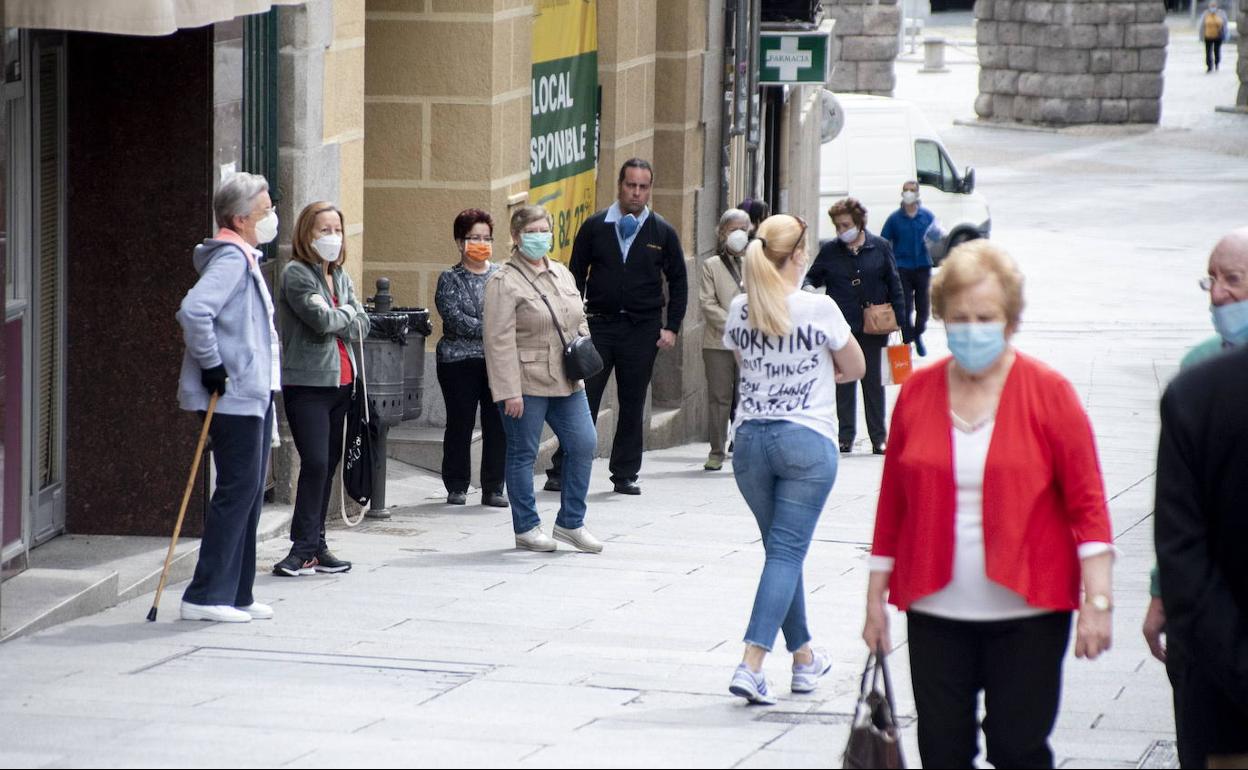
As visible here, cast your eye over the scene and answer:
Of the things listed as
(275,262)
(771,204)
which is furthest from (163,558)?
(771,204)

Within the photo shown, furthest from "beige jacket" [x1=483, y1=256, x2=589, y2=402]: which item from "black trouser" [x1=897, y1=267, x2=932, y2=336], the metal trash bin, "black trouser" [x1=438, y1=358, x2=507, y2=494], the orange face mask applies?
"black trouser" [x1=897, y1=267, x2=932, y2=336]

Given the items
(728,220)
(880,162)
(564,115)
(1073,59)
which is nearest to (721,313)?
(728,220)

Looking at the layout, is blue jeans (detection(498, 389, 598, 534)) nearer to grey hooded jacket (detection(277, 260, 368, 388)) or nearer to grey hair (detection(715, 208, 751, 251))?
grey hooded jacket (detection(277, 260, 368, 388))

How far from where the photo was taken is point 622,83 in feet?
48.1

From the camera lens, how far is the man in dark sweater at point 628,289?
38.3 ft

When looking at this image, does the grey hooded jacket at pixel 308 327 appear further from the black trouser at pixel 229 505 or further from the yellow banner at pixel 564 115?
the yellow banner at pixel 564 115

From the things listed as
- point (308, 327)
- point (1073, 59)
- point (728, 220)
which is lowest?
point (308, 327)

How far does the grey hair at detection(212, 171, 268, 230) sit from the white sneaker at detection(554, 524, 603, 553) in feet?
8.83

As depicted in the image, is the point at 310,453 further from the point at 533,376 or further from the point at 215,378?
the point at 533,376

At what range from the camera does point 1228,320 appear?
A: 192 inches

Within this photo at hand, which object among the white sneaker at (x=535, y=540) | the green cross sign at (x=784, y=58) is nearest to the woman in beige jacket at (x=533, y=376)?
the white sneaker at (x=535, y=540)

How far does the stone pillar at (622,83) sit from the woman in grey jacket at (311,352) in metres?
6.14

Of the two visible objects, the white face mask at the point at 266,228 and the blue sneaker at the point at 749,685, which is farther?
the white face mask at the point at 266,228

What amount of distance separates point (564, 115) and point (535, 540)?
473 cm
